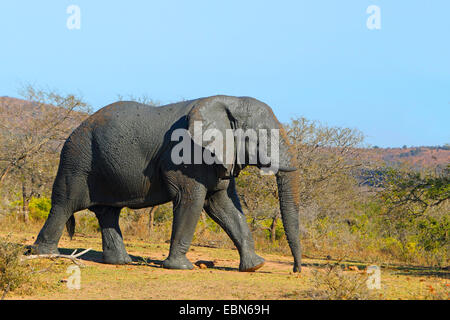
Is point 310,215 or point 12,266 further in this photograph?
point 310,215

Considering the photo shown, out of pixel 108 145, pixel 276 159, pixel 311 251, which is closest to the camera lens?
pixel 276 159

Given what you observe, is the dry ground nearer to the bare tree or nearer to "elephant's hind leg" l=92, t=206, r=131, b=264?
"elephant's hind leg" l=92, t=206, r=131, b=264

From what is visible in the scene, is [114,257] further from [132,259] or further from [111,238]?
[132,259]

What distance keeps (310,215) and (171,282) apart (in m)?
11.4

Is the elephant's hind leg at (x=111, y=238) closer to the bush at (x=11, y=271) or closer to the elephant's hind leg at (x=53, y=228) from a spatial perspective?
the elephant's hind leg at (x=53, y=228)

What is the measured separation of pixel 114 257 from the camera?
11812mm

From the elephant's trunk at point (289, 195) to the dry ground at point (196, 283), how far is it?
64 cm

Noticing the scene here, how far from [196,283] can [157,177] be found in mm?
2583

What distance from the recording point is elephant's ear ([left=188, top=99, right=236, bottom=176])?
10469 mm

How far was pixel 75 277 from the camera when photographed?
8922 mm

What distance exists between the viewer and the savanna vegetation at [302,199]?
16.0 metres

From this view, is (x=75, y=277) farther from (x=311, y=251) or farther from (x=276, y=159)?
(x=311, y=251)

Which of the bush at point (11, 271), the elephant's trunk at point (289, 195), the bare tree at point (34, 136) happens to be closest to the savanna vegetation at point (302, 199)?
the bare tree at point (34, 136)
